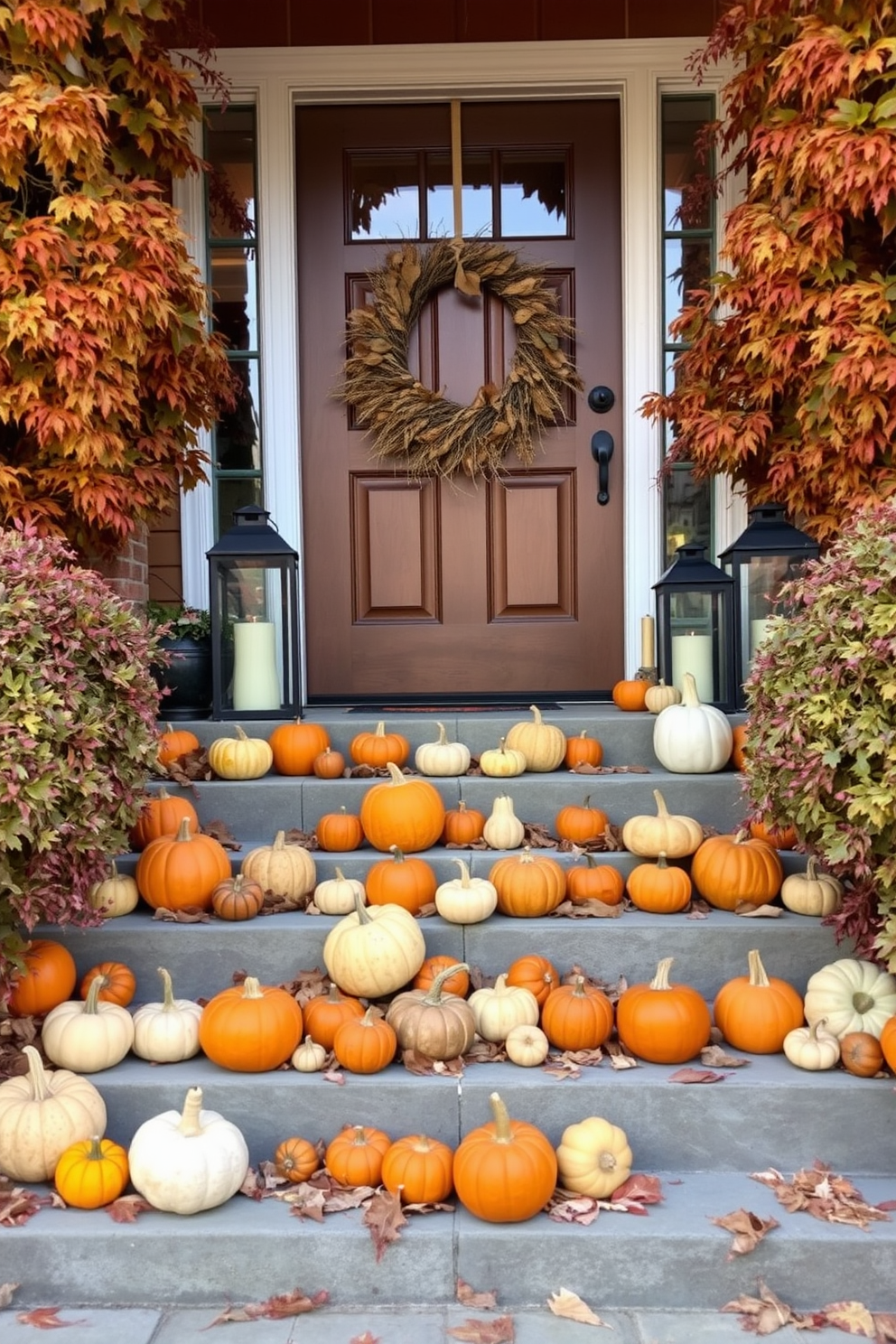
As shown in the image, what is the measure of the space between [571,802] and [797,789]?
0.87 metres

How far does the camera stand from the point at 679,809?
3.13 m

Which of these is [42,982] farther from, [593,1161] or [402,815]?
[593,1161]

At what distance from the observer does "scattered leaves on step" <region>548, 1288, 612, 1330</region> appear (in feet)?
6.26

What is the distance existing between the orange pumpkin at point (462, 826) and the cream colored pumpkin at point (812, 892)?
0.84 m

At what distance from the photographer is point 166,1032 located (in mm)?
2365

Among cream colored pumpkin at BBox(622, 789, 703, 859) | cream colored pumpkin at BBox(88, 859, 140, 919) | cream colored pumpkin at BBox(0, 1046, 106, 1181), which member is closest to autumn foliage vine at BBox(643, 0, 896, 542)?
cream colored pumpkin at BBox(622, 789, 703, 859)

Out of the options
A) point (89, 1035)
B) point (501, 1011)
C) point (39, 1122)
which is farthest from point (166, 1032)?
point (501, 1011)

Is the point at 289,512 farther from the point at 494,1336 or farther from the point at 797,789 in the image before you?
the point at 494,1336

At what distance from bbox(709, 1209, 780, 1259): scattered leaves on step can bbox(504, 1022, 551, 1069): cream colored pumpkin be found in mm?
479

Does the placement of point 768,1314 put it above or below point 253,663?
below

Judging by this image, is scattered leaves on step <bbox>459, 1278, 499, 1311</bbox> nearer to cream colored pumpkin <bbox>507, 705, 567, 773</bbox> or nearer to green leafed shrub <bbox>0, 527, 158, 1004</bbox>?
green leafed shrub <bbox>0, 527, 158, 1004</bbox>

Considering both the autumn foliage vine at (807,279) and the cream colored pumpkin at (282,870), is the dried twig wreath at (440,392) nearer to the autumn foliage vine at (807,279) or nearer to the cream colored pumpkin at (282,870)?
the autumn foliage vine at (807,279)

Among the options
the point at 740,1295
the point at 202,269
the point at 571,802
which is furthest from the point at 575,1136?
the point at 202,269

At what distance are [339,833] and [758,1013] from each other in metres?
1.22
